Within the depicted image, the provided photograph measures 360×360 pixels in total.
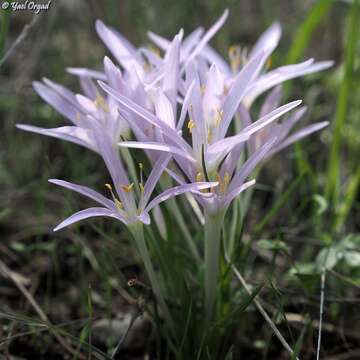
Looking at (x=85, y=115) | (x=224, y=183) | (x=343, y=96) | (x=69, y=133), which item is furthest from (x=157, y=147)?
(x=343, y=96)

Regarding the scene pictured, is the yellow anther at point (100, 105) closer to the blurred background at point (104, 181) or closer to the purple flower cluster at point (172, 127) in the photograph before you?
the purple flower cluster at point (172, 127)

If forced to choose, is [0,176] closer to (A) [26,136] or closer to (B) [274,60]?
(A) [26,136]

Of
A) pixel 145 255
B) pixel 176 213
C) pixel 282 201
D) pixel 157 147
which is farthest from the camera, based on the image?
pixel 282 201

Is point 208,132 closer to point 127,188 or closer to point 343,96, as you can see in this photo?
point 127,188

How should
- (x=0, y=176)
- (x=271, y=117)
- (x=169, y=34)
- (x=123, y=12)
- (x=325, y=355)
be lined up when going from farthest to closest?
(x=169, y=34) → (x=123, y=12) → (x=0, y=176) → (x=325, y=355) → (x=271, y=117)

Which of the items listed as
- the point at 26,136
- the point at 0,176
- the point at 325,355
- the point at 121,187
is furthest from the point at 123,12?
the point at 325,355

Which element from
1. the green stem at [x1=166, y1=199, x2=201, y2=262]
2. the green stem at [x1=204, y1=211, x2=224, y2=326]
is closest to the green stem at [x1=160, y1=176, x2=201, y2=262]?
the green stem at [x1=166, y1=199, x2=201, y2=262]

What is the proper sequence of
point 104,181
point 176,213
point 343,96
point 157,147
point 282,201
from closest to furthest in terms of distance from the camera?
point 157,147, point 176,213, point 282,201, point 343,96, point 104,181
